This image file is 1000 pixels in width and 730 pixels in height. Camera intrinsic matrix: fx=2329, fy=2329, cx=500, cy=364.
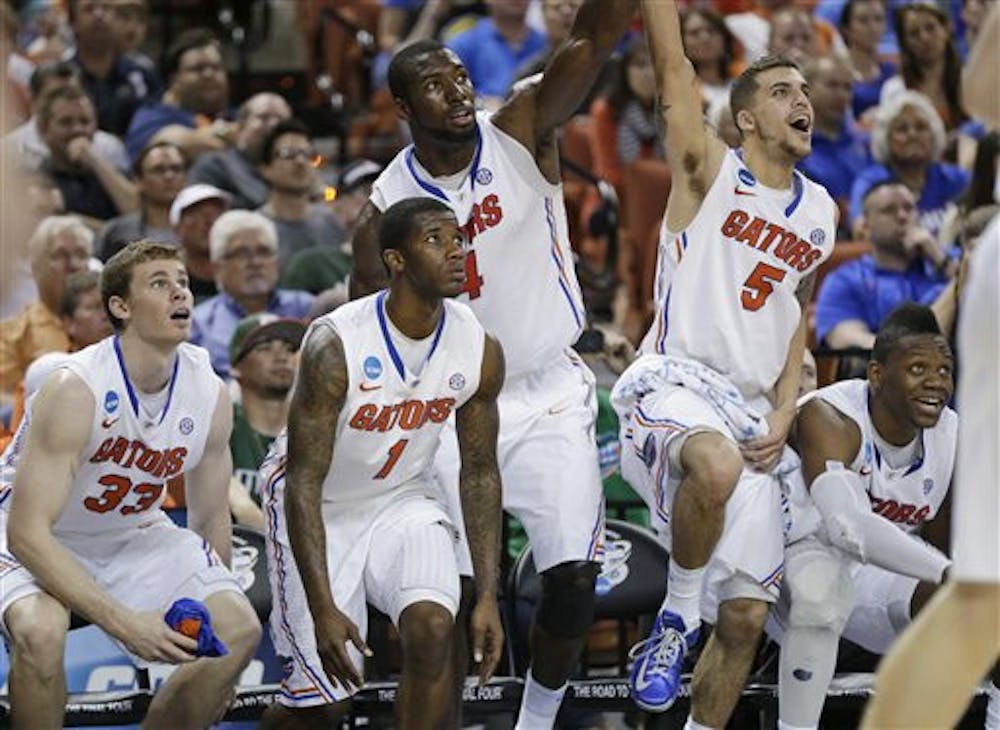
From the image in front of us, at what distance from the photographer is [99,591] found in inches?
278

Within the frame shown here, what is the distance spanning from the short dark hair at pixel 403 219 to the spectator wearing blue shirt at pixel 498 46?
5362 millimetres

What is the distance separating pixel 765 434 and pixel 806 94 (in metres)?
1.12

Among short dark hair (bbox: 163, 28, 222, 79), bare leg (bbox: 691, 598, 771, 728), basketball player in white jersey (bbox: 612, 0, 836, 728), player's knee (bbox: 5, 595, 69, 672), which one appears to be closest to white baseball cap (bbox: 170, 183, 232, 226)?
short dark hair (bbox: 163, 28, 222, 79)

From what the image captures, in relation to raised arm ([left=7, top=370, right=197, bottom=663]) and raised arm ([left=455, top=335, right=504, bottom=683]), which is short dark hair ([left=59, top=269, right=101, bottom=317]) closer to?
raised arm ([left=7, top=370, right=197, bottom=663])

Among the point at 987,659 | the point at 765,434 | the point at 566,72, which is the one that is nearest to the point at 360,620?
the point at 765,434

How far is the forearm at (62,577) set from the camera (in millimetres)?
7004

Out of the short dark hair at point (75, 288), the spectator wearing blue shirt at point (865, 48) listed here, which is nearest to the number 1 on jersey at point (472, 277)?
the short dark hair at point (75, 288)

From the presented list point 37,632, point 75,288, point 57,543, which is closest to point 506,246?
point 57,543

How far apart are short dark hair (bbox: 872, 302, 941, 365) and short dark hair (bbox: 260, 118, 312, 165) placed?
407cm

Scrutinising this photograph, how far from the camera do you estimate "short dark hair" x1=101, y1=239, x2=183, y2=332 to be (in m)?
7.32

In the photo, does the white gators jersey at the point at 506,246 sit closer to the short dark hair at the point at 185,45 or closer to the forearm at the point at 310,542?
the forearm at the point at 310,542

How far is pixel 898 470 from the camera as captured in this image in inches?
304

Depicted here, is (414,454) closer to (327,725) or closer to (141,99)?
(327,725)

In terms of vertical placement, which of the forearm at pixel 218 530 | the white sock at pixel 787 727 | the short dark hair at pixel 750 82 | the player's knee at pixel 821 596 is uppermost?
the short dark hair at pixel 750 82
